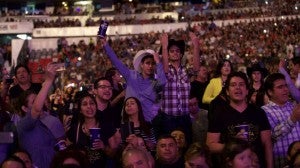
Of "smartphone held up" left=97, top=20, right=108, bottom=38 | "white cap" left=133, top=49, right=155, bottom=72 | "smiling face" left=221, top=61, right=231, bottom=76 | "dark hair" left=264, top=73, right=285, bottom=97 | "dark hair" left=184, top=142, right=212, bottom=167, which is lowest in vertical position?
"dark hair" left=184, top=142, right=212, bottom=167

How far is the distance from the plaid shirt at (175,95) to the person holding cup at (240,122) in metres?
1.56

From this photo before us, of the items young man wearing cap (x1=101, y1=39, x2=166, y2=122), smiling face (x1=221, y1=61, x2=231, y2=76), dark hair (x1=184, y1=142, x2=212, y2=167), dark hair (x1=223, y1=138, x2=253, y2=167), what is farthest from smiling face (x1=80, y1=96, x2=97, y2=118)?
smiling face (x1=221, y1=61, x2=231, y2=76)

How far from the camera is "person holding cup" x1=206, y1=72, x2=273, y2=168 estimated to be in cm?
566

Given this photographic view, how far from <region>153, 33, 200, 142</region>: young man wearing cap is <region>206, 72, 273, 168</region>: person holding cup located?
1505mm

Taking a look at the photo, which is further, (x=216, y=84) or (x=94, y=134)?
(x=216, y=84)

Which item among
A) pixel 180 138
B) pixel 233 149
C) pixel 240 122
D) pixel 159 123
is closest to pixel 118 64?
pixel 159 123

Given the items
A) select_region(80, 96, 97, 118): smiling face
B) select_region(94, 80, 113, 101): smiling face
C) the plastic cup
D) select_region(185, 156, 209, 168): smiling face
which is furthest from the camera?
select_region(94, 80, 113, 101): smiling face

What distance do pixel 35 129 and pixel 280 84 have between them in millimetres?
2393

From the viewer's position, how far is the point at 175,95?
7375 mm

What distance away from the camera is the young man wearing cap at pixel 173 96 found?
23.9 ft

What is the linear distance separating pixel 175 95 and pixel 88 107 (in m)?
1.44

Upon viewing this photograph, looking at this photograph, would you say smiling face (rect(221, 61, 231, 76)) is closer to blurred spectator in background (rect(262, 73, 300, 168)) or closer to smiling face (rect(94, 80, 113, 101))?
smiling face (rect(94, 80, 113, 101))

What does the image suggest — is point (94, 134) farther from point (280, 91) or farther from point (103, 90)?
point (280, 91)

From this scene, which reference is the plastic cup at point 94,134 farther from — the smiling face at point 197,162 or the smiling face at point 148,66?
the smiling face at point 148,66
